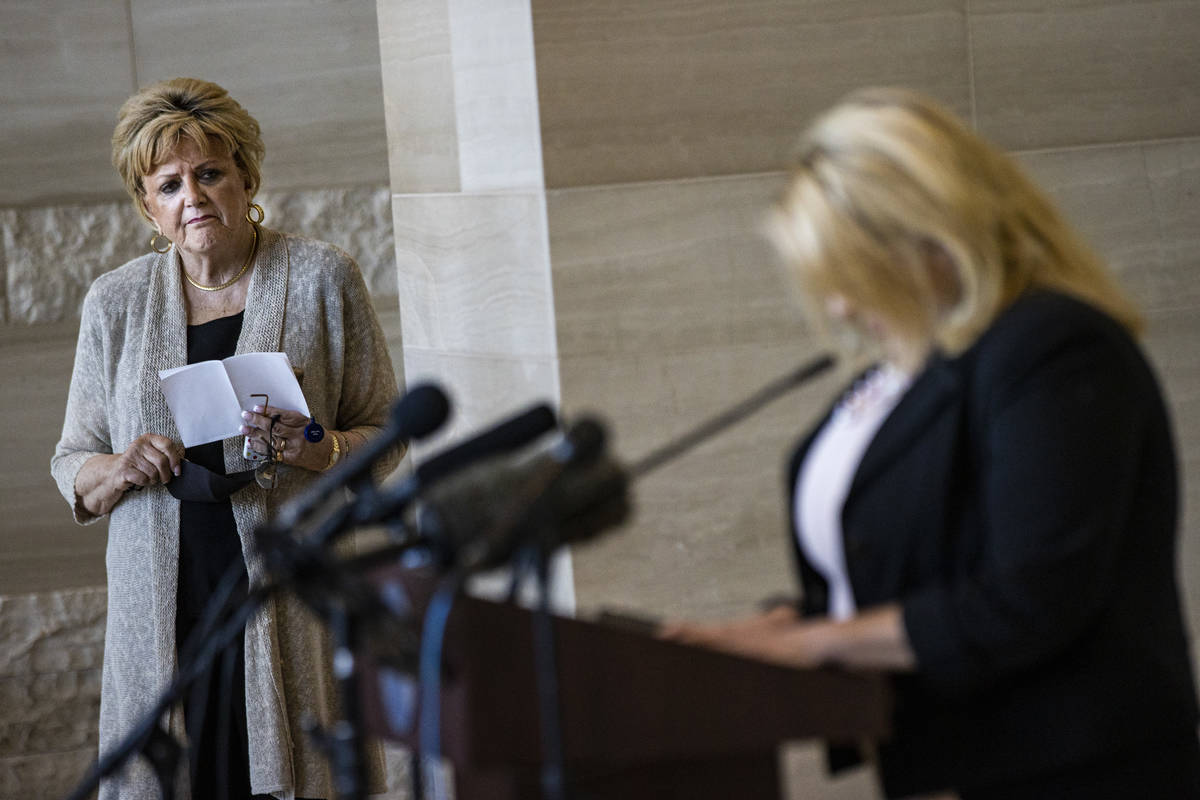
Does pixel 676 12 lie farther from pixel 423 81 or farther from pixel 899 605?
pixel 899 605

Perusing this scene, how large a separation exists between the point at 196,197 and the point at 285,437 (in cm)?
57

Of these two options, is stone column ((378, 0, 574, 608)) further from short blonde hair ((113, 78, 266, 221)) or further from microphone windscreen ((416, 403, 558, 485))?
microphone windscreen ((416, 403, 558, 485))

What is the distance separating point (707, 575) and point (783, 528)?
22 cm

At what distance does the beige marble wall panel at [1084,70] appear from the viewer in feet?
10.6

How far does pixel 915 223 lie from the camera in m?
1.40

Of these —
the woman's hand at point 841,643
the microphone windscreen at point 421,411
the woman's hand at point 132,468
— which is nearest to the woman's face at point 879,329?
the woman's hand at point 841,643

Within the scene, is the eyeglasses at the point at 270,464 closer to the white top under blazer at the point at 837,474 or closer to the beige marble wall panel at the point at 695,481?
the beige marble wall panel at the point at 695,481

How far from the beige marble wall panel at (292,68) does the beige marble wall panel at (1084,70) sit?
6.45 ft

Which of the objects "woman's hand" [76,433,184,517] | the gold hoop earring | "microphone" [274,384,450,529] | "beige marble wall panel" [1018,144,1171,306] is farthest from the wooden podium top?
"beige marble wall panel" [1018,144,1171,306]

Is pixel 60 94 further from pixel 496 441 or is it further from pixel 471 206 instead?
pixel 496 441

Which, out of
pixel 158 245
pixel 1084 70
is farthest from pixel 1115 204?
pixel 158 245

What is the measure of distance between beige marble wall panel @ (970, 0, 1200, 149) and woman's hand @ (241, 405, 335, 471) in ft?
5.57

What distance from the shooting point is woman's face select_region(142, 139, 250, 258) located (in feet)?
9.89

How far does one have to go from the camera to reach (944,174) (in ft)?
4.63
